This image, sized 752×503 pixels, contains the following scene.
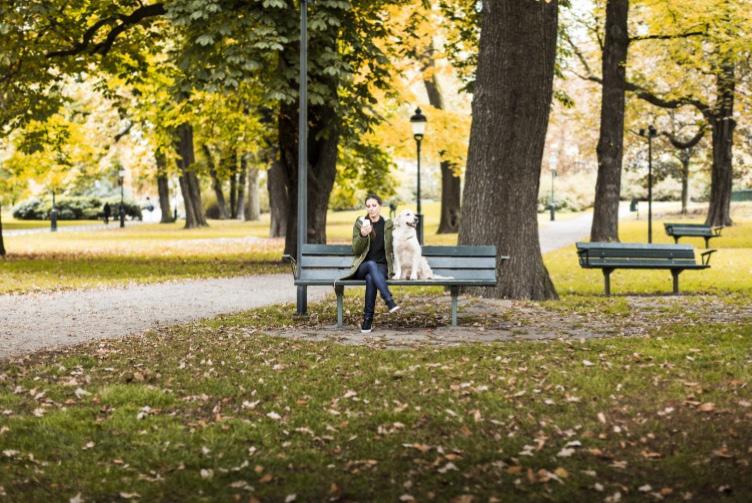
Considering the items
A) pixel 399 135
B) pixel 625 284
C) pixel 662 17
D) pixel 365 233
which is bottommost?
pixel 625 284

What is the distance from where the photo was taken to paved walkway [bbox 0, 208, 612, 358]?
11.6 metres

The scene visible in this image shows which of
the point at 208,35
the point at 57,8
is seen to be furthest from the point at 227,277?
the point at 57,8

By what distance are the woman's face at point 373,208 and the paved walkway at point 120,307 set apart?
2.84 m

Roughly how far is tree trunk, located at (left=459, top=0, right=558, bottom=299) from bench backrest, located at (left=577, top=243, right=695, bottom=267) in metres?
2.47

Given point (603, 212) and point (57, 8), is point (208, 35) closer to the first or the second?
point (57, 8)

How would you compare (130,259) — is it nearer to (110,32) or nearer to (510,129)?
(110,32)

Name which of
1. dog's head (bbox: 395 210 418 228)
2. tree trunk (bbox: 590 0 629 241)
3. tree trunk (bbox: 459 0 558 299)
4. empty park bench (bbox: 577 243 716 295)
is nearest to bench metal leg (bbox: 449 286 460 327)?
dog's head (bbox: 395 210 418 228)

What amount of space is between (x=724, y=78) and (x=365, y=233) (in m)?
26.9

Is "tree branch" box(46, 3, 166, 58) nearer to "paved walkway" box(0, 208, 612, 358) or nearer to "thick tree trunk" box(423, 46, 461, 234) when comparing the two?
"paved walkway" box(0, 208, 612, 358)

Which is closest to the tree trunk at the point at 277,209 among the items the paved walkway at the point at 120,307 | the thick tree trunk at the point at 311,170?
the thick tree trunk at the point at 311,170

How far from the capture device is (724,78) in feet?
116

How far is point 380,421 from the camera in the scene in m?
7.26

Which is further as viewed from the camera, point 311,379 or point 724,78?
point 724,78

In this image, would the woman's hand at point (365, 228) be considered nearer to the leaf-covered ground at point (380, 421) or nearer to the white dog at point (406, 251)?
the white dog at point (406, 251)
